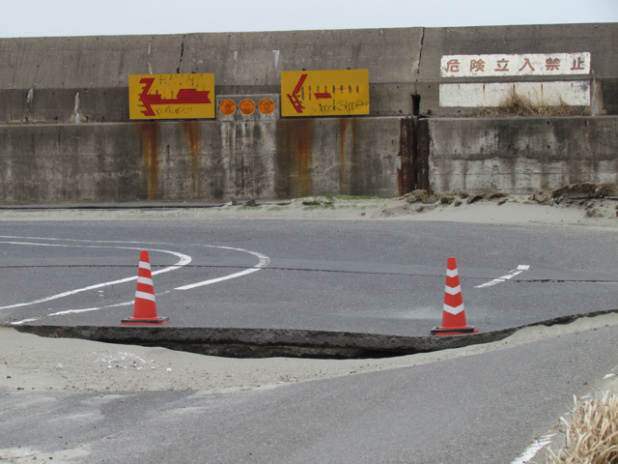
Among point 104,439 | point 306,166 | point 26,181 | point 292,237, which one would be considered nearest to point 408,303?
point 104,439

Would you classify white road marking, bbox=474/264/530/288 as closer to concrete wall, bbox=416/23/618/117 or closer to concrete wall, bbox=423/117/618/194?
concrete wall, bbox=423/117/618/194

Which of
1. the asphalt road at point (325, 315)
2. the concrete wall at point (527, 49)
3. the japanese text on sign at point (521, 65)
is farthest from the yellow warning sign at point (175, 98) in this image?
the japanese text on sign at point (521, 65)

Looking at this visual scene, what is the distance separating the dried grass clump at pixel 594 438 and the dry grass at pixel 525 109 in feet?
59.4

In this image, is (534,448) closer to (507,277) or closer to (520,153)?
(507,277)

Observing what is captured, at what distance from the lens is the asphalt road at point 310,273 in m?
7.74

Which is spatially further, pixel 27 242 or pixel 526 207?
pixel 526 207

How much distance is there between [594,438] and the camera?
9.89 ft

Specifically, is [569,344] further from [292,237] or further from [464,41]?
[464,41]

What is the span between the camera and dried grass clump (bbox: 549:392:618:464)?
297 cm

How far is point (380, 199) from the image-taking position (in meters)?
19.4

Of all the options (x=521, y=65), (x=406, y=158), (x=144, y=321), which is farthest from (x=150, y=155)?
(x=144, y=321)

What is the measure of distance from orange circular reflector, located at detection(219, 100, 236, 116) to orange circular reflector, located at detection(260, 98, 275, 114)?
75 cm

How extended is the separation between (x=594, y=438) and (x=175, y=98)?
19309 mm

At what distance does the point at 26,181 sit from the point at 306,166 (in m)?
7.57
